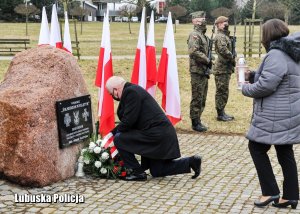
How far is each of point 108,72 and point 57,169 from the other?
211 cm

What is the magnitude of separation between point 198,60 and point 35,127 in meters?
4.44

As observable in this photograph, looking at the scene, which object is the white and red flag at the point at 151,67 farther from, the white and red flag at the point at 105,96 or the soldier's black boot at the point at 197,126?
the soldier's black boot at the point at 197,126

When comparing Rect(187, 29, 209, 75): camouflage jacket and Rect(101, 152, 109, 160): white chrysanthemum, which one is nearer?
Rect(101, 152, 109, 160): white chrysanthemum

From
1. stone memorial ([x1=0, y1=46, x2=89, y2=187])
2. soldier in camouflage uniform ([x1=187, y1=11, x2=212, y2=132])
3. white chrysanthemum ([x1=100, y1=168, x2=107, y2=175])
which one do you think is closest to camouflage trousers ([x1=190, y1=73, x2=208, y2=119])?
soldier in camouflage uniform ([x1=187, y1=11, x2=212, y2=132])

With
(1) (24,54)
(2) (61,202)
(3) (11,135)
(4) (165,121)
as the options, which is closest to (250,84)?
(4) (165,121)

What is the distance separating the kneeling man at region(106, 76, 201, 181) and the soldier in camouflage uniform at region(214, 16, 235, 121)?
4.19m

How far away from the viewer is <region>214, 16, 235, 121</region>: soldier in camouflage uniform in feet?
35.7

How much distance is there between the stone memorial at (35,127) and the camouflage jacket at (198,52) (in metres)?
3.46

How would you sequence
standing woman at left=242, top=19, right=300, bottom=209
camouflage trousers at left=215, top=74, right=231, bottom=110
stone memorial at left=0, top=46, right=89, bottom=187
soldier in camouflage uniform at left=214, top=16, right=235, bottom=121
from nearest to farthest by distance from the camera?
standing woman at left=242, top=19, right=300, bottom=209, stone memorial at left=0, top=46, right=89, bottom=187, soldier in camouflage uniform at left=214, top=16, right=235, bottom=121, camouflage trousers at left=215, top=74, right=231, bottom=110

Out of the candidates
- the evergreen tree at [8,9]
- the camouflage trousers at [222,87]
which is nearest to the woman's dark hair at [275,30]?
the camouflage trousers at [222,87]

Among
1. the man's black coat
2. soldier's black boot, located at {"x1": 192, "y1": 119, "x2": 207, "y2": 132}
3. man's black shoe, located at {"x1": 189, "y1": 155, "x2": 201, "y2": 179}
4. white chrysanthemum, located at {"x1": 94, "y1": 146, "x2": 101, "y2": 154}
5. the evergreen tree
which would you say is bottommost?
soldier's black boot, located at {"x1": 192, "y1": 119, "x2": 207, "y2": 132}

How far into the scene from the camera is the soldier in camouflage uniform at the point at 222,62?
35.7ft

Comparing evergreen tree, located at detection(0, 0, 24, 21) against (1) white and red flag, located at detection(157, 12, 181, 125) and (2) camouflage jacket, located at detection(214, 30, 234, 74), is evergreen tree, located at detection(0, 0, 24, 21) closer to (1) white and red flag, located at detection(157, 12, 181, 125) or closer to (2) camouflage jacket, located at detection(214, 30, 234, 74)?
(2) camouflage jacket, located at detection(214, 30, 234, 74)

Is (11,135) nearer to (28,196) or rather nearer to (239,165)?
(28,196)
